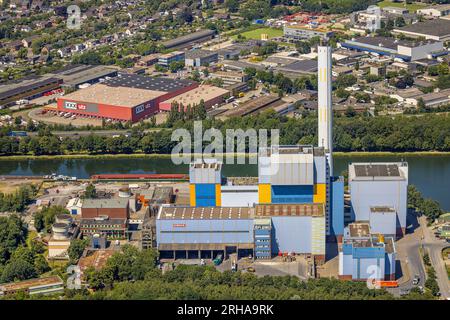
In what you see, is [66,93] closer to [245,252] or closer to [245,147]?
[245,147]

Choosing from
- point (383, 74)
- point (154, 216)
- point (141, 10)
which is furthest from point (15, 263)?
point (141, 10)

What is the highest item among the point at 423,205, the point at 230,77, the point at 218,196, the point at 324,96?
the point at 324,96

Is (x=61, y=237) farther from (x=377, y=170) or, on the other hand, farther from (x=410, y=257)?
(x=410, y=257)

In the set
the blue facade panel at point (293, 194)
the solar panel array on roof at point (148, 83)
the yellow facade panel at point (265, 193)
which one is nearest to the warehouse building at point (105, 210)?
the yellow facade panel at point (265, 193)

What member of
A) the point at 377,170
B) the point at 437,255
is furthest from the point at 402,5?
the point at 437,255

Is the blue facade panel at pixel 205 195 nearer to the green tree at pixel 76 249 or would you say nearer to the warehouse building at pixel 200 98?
the green tree at pixel 76 249
